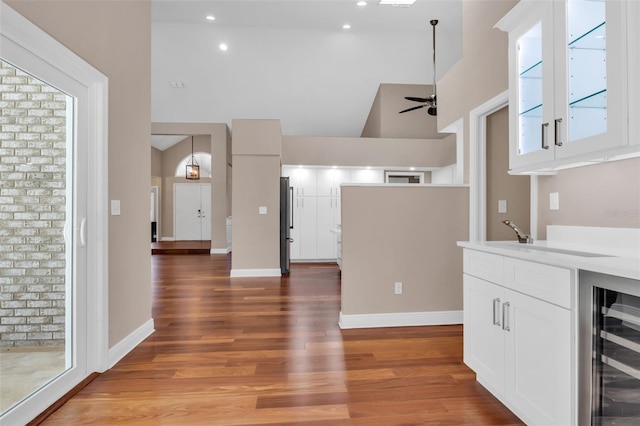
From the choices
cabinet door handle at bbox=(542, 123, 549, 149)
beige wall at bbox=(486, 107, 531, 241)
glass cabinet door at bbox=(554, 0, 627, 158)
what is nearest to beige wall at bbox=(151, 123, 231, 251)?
beige wall at bbox=(486, 107, 531, 241)

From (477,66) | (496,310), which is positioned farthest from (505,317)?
(477,66)

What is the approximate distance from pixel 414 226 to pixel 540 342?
68.0 inches

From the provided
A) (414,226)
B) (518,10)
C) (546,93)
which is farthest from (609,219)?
(414,226)

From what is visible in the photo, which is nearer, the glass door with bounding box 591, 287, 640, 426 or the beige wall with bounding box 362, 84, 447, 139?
the glass door with bounding box 591, 287, 640, 426

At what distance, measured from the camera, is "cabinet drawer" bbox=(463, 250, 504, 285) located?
1.78 metres

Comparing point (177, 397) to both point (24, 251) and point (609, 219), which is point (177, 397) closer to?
point (24, 251)

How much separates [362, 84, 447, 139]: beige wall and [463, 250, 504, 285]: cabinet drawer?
5.97m

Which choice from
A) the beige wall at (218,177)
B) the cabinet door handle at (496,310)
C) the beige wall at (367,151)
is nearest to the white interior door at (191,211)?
the beige wall at (218,177)

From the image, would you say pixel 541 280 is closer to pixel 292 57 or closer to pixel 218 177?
pixel 292 57

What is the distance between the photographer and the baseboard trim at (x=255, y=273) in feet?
18.3

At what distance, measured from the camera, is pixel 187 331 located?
303cm

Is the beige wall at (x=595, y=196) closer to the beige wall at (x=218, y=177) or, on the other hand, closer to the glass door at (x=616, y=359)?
the glass door at (x=616, y=359)

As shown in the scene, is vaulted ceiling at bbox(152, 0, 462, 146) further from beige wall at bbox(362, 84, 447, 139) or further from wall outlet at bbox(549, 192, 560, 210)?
wall outlet at bbox(549, 192, 560, 210)

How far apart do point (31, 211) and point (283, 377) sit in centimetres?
178
